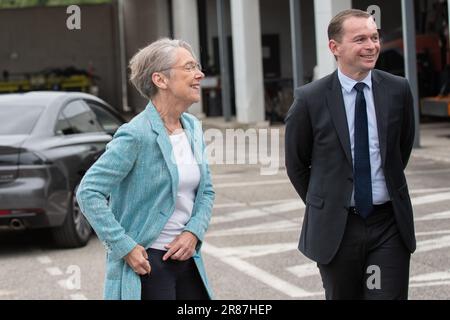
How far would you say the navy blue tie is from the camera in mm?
5160

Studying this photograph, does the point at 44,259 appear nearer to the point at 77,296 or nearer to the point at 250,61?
the point at 77,296

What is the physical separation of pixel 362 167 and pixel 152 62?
1.13 metres

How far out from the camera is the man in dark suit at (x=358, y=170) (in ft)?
17.0

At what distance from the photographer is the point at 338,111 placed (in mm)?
5262

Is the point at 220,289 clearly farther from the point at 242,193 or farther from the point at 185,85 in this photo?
the point at 242,193

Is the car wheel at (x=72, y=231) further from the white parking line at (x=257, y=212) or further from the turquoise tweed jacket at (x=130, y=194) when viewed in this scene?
the turquoise tweed jacket at (x=130, y=194)

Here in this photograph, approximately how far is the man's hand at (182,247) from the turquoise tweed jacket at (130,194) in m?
0.03

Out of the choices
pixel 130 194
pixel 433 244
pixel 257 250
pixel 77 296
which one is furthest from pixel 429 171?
pixel 130 194

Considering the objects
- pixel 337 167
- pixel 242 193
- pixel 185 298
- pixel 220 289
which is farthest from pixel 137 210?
pixel 242 193

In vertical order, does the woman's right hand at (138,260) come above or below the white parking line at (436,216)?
above

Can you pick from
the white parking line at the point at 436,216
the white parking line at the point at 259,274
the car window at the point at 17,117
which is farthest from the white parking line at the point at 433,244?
the car window at the point at 17,117

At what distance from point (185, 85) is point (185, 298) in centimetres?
91

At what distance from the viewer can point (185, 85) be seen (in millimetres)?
4762

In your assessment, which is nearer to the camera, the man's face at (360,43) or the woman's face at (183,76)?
the woman's face at (183,76)
